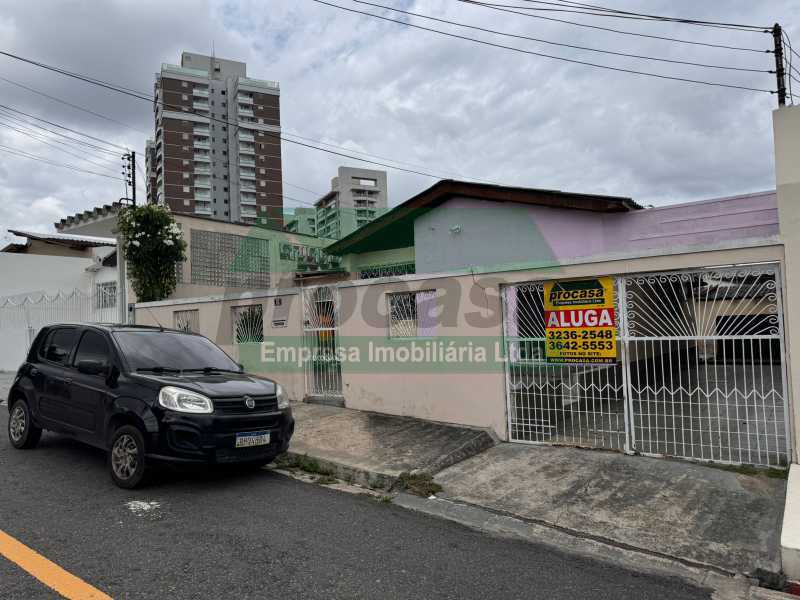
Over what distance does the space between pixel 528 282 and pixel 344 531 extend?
3.97 meters

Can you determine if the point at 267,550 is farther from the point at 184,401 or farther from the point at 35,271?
the point at 35,271

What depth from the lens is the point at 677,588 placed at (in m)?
3.42

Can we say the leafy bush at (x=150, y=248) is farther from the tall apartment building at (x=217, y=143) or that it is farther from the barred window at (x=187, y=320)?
the tall apartment building at (x=217, y=143)

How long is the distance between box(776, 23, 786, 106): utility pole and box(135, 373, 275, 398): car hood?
12161 millimetres

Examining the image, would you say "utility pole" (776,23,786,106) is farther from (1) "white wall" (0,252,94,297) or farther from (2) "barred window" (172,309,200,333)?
(1) "white wall" (0,252,94,297)

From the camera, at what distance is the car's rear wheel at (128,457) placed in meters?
4.89

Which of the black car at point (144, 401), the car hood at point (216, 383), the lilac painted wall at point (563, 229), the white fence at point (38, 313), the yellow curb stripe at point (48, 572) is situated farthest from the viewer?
the white fence at point (38, 313)

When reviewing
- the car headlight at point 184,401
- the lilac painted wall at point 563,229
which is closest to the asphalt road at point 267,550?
the car headlight at point 184,401

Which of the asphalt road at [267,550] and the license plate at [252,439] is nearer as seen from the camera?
the asphalt road at [267,550]

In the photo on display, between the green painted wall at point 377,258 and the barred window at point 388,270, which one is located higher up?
the green painted wall at point 377,258

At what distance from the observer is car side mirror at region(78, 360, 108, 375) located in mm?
5438

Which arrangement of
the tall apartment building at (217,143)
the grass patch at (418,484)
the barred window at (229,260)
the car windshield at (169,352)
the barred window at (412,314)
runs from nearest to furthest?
1. the grass patch at (418,484)
2. the car windshield at (169,352)
3. the barred window at (412,314)
4. the barred window at (229,260)
5. the tall apartment building at (217,143)

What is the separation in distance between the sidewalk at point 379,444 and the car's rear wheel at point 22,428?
10.3 feet

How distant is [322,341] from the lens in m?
9.41
